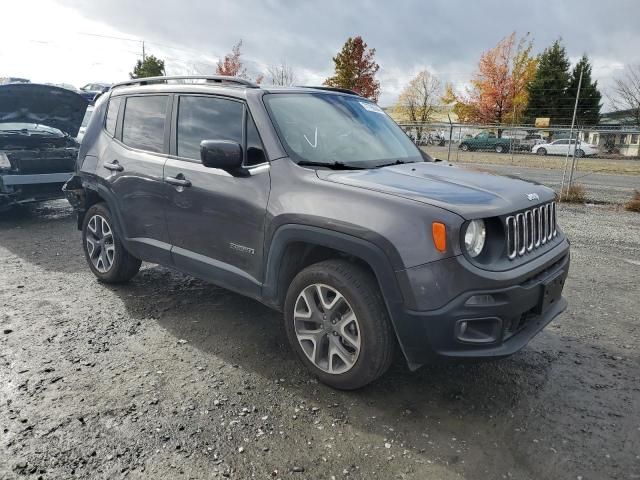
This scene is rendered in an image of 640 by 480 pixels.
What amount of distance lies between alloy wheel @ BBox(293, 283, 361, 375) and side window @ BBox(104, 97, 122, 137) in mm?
2777

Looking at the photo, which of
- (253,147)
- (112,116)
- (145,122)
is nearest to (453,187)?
(253,147)

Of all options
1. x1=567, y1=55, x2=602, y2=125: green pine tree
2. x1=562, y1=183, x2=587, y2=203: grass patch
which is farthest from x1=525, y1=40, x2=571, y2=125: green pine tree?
x1=562, y1=183, x2=587, y2=203: grass patch

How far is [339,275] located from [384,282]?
11.9 inches

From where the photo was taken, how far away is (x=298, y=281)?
3127 mm

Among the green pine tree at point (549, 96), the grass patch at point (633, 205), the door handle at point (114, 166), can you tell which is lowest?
the grass patch at point (633, 205)

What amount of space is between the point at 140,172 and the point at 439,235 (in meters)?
2.73

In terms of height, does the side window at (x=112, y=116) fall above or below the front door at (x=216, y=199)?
above

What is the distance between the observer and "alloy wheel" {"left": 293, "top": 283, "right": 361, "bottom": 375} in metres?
2.98

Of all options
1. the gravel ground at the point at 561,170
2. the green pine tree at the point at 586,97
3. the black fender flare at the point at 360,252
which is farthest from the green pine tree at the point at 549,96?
the black fender flare at the point at 360,252

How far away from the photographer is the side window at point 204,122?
3.64 metres

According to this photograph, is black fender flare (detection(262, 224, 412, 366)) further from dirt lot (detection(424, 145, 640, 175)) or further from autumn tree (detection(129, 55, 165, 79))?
autumn tree (detection(129, 55, 165, 79))

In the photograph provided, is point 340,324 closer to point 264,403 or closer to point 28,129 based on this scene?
point 264,403

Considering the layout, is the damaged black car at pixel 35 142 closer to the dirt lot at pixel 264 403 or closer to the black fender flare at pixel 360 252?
the dirt lot at pixel 264 403

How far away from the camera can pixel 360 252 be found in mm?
2793
